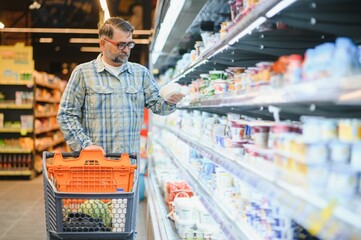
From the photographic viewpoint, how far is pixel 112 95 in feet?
11.4

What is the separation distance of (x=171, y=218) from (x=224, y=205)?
190 centimetres

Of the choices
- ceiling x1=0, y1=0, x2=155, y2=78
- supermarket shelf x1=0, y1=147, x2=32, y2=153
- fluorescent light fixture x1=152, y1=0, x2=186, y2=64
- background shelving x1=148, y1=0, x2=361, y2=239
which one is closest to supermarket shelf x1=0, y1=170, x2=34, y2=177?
supermarket shelf x1=0, y1=147, x2=32, y2=153

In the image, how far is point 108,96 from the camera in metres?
3.48

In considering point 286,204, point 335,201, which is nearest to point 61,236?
point 286,204

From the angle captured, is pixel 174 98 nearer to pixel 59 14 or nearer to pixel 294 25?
pixel 294 25

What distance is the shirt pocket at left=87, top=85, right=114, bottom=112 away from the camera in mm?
3467

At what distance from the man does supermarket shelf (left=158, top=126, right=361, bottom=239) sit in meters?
1.52

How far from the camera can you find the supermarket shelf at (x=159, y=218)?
13.0 feet

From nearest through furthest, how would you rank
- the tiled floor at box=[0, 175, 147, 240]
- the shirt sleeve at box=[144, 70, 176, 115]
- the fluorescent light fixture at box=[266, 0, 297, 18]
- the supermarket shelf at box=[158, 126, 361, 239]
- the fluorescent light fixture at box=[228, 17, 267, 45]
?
the supermarket shelf at box=[158, 126, 361, 239], the fluorescent light fixture at box=[266, 0, 297, 18], the fluorescent light fixture at box=[228, 17, 267, 45], the shirt sleeve at box=[144, 70, 176, 115], the tiled floor at box=[0, 175, 147, 240]

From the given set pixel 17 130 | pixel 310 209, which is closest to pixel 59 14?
pixel 17 130

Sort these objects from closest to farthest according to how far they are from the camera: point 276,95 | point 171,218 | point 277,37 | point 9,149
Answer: point 276,95
point 277,37
point 171,218
point 9,149

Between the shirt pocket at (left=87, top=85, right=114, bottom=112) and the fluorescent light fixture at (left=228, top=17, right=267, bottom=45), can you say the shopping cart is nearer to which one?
the fluorescent light fixture at (left=228, top=17, right=267, bottom=45)

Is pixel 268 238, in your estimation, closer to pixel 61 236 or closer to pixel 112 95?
pixel 61 236

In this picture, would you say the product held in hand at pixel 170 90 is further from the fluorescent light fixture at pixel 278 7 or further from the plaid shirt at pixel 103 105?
the fluorescent light fixture at pixel 278 7
